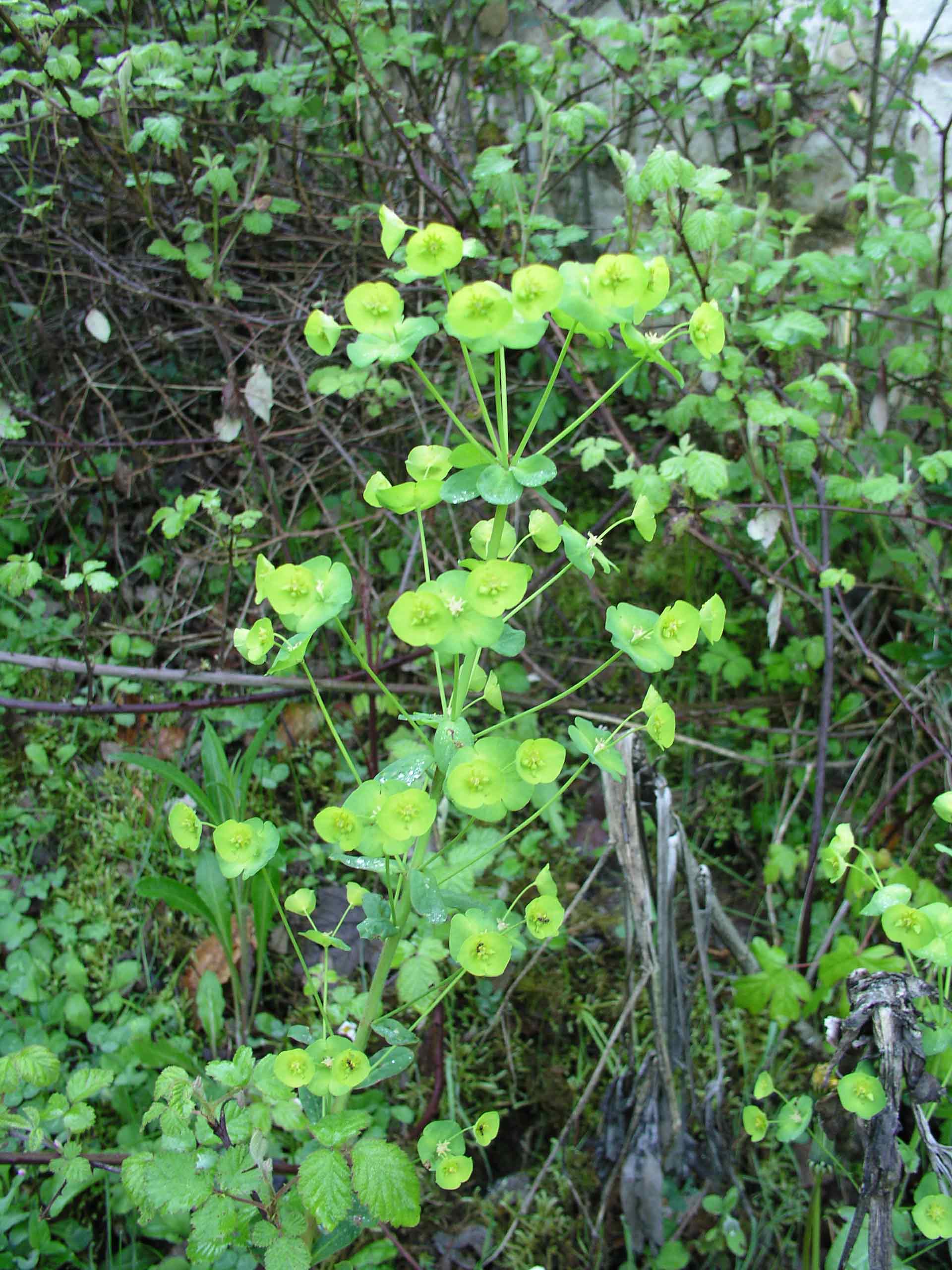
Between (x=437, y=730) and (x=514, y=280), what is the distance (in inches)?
17.0

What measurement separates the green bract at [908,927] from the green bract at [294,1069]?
639 millimetres

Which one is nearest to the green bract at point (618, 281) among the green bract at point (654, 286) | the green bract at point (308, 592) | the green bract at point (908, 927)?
the green bract at point (654, 286)

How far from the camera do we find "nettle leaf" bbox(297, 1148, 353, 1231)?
0.94 metres

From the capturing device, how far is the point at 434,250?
0.81 metres

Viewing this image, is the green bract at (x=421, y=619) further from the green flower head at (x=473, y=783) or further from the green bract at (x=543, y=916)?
the green bract at (x=543, y=916)

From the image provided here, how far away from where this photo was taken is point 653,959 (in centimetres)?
137

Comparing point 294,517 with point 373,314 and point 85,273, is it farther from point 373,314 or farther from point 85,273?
point 373,314

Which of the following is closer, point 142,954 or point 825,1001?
point 825,1001

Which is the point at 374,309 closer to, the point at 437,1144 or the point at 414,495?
the point at 414,495

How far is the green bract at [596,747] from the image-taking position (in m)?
0.95

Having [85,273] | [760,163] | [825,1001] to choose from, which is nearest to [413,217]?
[85,273]

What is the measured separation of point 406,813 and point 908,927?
0.58m

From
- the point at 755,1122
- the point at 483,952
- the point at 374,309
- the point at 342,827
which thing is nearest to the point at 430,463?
the point at 374,309

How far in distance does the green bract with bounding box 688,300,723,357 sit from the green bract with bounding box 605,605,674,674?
0.26 meters
